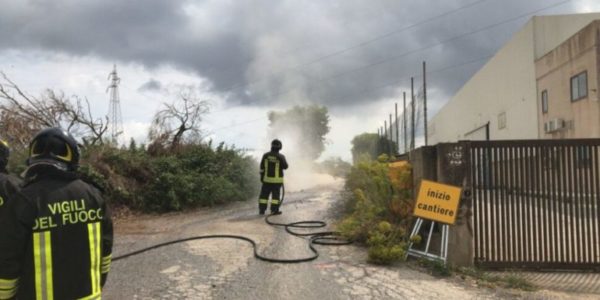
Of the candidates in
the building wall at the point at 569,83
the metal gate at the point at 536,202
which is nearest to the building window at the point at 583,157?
the metal gate at the point at 536,202

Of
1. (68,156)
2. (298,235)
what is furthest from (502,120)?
(68,156)

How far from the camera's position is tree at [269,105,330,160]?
3773cm

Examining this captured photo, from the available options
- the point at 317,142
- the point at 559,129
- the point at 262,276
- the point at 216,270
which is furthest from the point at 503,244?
the point at 317,142

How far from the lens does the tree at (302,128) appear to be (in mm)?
37728

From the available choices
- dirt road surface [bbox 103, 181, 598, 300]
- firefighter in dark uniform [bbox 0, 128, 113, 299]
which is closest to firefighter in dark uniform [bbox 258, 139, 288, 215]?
dirt road surface [bbox 103, 181, 598, 300]

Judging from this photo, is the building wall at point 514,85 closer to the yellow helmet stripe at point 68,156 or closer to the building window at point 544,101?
the building window at point 544,101

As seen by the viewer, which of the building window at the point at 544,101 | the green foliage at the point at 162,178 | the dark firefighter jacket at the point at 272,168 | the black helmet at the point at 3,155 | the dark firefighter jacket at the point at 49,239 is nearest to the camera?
the dark firefighter jacket at the point at 49,239

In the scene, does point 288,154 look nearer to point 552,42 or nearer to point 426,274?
point 552,42

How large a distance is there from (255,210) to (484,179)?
22.9 ft

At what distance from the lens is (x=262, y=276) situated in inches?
251

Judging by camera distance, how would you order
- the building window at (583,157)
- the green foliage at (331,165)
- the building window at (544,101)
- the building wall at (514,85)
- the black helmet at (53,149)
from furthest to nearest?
the green foliage at (331,165), the building wall at (514,85), the building window at (544,101), the building window at (583,157), the black helmet at (53,149)

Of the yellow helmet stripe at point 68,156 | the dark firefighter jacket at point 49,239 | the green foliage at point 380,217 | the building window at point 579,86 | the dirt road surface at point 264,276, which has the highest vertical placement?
the building window at point 579,86

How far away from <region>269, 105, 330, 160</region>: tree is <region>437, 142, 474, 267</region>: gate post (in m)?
26.9

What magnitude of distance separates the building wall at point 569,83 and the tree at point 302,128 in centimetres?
1655
